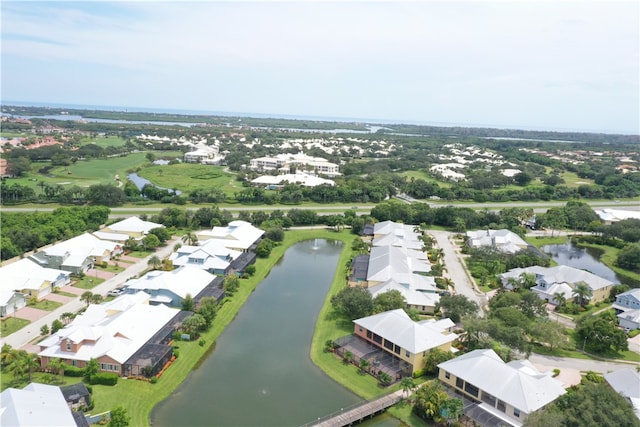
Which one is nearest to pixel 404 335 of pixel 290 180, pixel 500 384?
pixel 500 384

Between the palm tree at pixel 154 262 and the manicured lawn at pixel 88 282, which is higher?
the palm tree at pixel 154 262

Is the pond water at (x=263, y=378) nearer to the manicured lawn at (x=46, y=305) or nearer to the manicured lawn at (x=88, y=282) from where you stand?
the manicured lawn at (x=46, y=305)

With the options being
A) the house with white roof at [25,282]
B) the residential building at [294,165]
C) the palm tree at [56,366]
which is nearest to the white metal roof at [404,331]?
the palm tree at [56,366]

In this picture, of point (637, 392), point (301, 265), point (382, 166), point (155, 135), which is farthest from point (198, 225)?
point (155, 135)

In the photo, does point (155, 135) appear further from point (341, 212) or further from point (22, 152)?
point (341, 212)

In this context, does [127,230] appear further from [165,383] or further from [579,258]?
[579,258]
